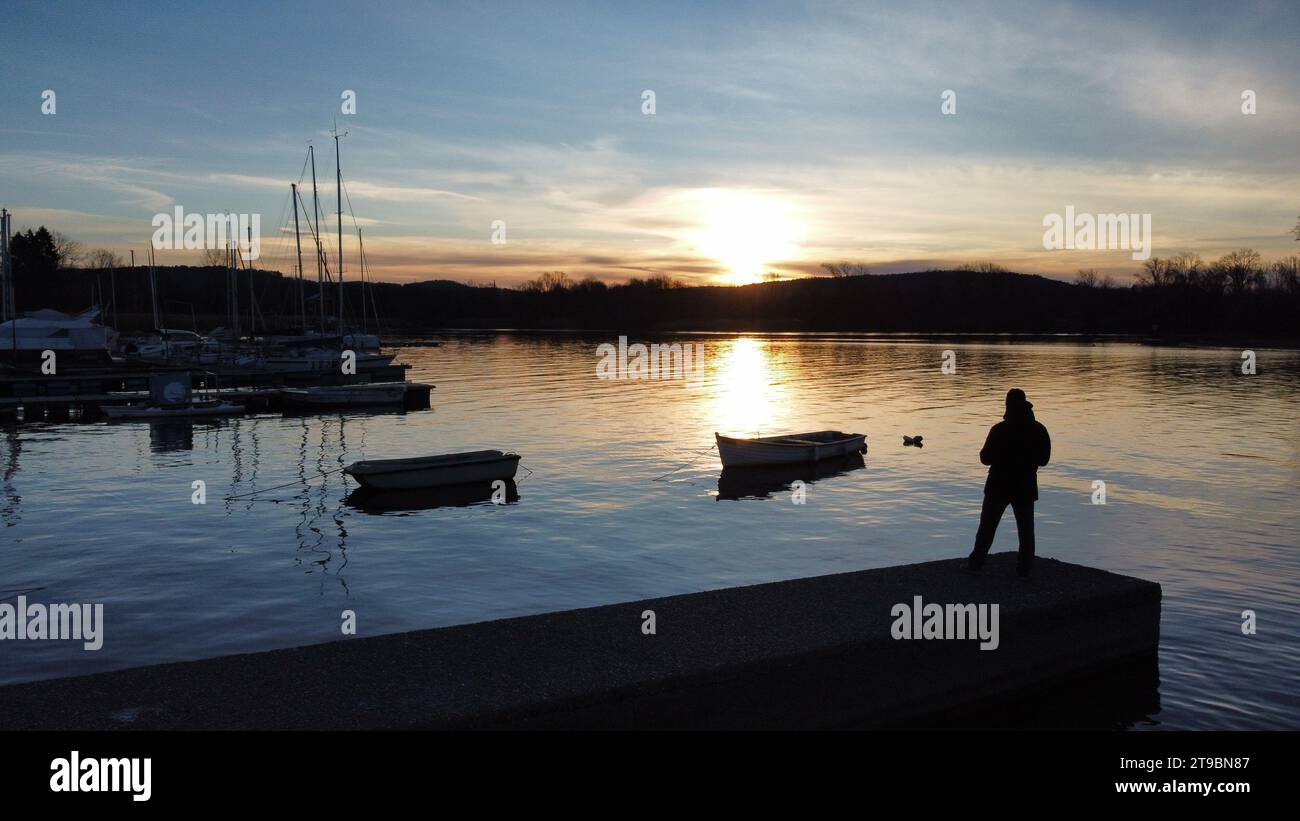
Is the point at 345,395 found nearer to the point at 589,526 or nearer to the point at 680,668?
the point at 589,526

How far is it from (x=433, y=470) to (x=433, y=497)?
0.85m

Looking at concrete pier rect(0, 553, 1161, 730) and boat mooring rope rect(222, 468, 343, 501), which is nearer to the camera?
concrete pier rect(0, 553, 1161, 730)

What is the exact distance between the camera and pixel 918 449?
40.7 m

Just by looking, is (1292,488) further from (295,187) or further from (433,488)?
(295,187)

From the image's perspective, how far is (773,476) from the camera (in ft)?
113

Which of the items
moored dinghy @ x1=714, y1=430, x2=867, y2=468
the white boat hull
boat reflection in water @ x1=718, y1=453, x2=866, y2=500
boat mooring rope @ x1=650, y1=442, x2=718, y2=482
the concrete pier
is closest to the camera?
the concrete pier

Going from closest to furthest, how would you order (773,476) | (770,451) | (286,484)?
(286,484)
(773,476)
(770,451)

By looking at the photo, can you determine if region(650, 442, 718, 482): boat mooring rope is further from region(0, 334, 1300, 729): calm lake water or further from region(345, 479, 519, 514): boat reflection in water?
region(345, 479, 519, 514): boat reflection in water

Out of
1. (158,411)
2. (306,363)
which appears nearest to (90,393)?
(158,411)

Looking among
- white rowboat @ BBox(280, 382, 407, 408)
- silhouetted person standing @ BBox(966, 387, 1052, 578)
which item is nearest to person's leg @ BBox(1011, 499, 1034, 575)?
silhouetted person standing @ BBox(966, 387, 1052, 578)

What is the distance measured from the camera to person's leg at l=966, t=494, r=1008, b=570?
13.0 meters

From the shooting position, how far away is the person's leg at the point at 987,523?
513 inches

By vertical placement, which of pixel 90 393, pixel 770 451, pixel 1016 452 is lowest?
pixel 770 451
